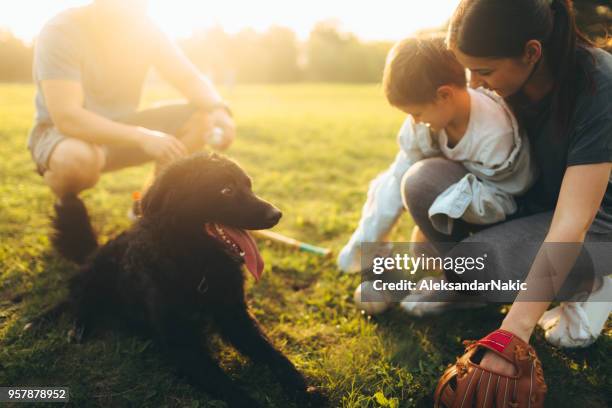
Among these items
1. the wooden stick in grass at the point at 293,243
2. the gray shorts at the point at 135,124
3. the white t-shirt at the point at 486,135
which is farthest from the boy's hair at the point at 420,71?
the gray shorts at the point at 135,124

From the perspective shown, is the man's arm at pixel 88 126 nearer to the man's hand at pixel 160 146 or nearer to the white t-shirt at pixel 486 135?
the man's hand at pixel 160 146

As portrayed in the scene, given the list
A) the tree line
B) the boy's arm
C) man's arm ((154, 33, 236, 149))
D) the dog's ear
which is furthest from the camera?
the tree line

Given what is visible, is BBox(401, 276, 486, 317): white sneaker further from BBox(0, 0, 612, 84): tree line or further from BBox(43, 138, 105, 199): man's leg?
BBox(0, 0, 612, 84): tree line

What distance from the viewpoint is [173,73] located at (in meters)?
3.86

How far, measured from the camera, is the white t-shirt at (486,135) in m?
2.45

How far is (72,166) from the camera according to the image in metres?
3.29

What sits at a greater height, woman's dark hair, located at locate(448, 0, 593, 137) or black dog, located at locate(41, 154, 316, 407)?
woman's dark hair, located at locate(448, 0, 593, 137)

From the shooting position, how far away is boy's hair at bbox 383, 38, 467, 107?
2432 mm

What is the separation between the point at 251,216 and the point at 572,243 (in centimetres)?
150

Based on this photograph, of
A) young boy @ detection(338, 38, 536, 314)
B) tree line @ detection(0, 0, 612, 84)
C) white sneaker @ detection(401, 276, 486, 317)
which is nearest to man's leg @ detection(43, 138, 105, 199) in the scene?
young boy @ detection(338, 38, 536, 314)

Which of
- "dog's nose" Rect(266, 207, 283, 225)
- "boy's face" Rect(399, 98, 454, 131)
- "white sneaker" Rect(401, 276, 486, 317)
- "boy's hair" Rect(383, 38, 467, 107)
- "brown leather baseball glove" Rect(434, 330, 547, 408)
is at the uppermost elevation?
"boy's hair" Rect(383, 38, 467, 107)

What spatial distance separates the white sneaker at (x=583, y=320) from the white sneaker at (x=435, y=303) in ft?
1.45

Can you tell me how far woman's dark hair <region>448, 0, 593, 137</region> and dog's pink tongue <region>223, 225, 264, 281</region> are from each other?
1.42m

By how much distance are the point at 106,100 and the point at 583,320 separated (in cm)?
365
